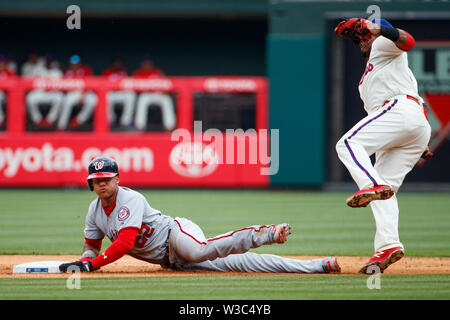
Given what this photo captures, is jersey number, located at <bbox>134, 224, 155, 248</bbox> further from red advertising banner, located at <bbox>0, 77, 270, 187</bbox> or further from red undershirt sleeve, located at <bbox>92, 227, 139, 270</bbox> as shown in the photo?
red advertising banner, located at <bbox>0, 77, 270, 187</bbox>

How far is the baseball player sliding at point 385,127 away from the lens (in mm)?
5914

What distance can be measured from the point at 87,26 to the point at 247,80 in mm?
9275

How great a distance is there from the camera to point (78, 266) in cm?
603

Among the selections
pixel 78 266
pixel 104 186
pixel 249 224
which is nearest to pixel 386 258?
pixel 104 186

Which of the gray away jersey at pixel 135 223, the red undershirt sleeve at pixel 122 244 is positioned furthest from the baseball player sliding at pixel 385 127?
the red undershirt sleeve at pixel 122 244

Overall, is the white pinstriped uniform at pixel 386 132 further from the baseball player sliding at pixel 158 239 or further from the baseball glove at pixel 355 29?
the baseball player sliding at pixel 158 239

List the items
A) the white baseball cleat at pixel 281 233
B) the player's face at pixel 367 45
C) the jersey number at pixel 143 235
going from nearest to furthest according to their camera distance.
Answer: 1. the white baseball cleat at pixel 281 233
2. the jersey number at pixel 143 235
3. the player's face at pixel 367 45

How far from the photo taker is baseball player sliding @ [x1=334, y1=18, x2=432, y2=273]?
5.91 meters

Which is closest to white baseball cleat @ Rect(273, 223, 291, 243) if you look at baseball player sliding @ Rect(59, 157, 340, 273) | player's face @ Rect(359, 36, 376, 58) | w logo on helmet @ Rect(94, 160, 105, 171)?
baseball player sliding @ Rect(59, 157, 340, 273)

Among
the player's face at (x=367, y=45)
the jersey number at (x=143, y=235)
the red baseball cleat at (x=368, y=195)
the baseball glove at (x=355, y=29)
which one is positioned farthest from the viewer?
the player's face at (x=367, y=45)

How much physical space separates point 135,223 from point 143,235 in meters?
0.27

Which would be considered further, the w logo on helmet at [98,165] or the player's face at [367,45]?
the player's face at [367,45]

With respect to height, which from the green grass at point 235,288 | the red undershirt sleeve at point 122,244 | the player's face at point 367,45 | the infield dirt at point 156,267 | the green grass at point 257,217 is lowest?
the green grass at point 257,217

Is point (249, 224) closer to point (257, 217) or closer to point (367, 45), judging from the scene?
point (257, 217)
